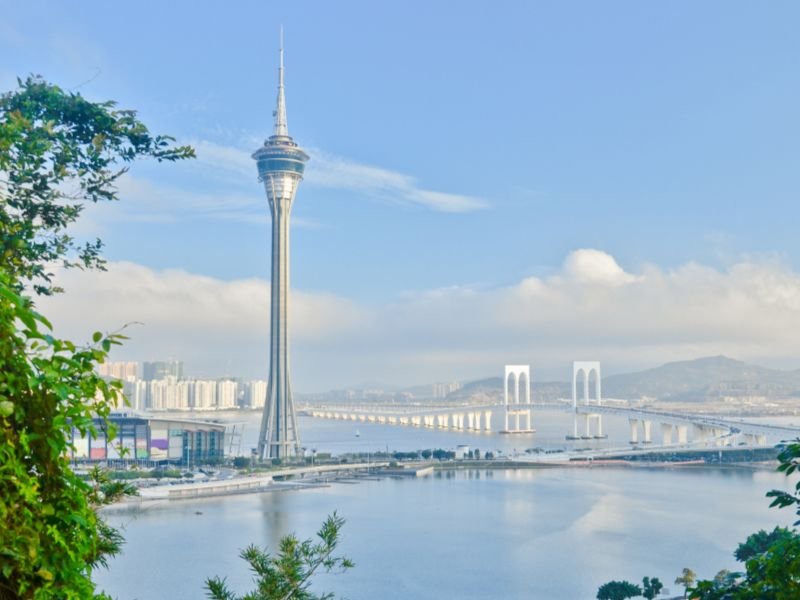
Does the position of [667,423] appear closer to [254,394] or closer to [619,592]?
[619,592]

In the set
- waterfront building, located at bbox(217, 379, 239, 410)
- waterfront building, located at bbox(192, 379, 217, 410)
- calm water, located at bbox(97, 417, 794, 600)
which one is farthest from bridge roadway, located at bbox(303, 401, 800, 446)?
waterfront building, located at bbox(217, 379, 239, 410)

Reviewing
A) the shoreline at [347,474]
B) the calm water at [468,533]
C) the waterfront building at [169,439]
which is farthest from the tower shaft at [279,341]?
the calm water at [468,533]

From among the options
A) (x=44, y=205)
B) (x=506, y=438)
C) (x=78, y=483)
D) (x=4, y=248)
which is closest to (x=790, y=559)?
(x=78, y=483)

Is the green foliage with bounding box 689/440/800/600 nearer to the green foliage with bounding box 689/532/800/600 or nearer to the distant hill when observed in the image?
the green foliage with bounding box 689/532/800/600

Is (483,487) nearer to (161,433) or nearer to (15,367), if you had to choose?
(161,433)

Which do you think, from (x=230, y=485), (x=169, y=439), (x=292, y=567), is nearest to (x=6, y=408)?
(x=292, y=567)

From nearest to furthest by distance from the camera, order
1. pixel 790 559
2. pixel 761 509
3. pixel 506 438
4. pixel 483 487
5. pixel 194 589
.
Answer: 1. pixel 790 559
2. pixel 194 589
3. pixel 761 509
4. pixel 483 487
5. pixel 506 438

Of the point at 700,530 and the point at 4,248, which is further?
the point at 700,530
